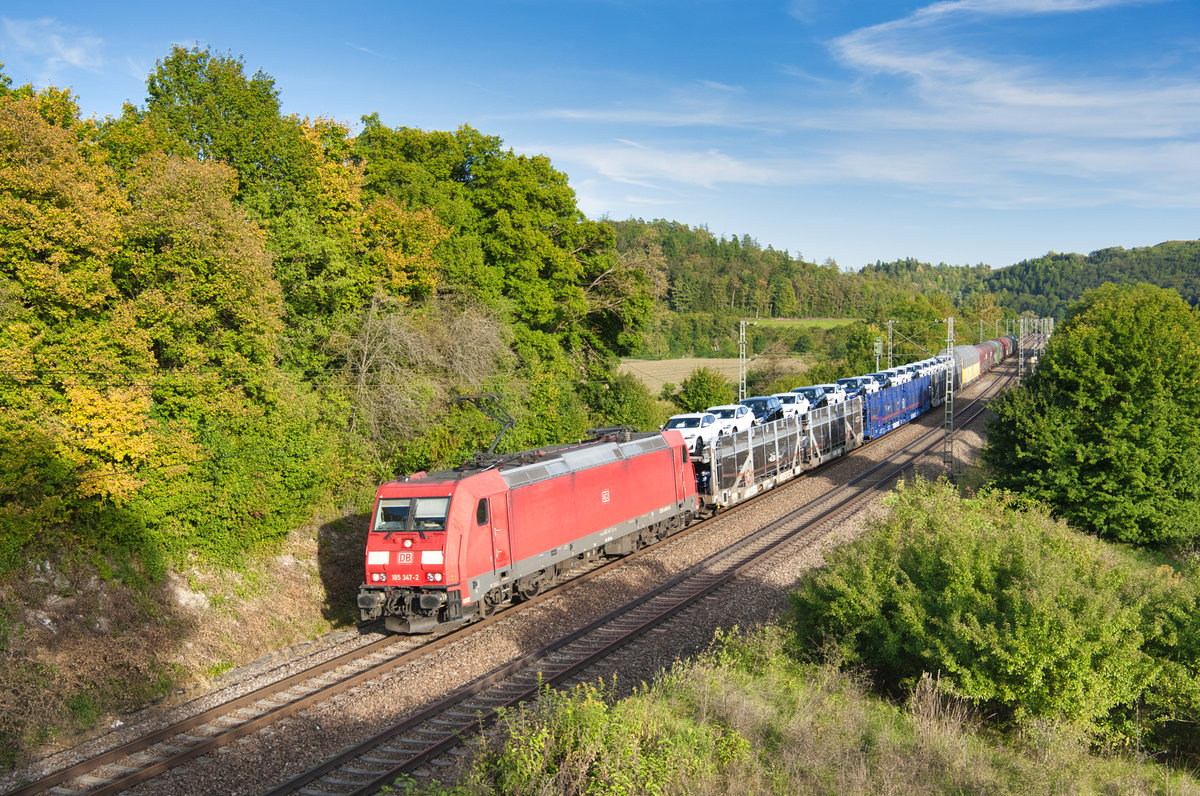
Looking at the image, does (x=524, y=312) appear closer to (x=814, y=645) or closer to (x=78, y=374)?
(x=78, y=374)

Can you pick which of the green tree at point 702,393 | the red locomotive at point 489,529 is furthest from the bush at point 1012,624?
the green tree at point 702,393

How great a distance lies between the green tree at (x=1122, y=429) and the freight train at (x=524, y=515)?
10710 millimetres

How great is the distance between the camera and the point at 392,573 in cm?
1408

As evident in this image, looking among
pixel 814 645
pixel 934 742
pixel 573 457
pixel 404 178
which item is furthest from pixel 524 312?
pixel 934 742

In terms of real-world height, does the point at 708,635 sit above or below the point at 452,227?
below

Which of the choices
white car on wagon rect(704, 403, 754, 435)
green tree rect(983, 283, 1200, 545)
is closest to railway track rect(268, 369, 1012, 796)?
Answer: white car on wagon rect(704, 403, 754, 435)

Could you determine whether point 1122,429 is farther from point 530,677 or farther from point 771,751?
point 771,751

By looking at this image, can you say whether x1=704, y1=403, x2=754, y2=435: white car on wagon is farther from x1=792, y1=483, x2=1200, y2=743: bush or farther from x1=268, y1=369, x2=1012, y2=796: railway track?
x1=792, y1=483, x2=1200, y2=743: bush

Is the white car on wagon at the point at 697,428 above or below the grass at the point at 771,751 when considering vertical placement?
above

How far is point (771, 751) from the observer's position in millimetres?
8742

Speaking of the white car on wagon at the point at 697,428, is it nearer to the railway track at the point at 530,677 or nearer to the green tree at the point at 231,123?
the railway track at the point at 530,677

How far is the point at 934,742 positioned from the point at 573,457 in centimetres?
1016

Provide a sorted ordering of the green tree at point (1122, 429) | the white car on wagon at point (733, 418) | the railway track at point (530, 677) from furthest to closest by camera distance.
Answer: the white car on wagon at point (733, 418) < the green tree at point (1122, 429) < the railway track at point (530, 677)

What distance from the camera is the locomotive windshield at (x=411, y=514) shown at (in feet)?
45.7
